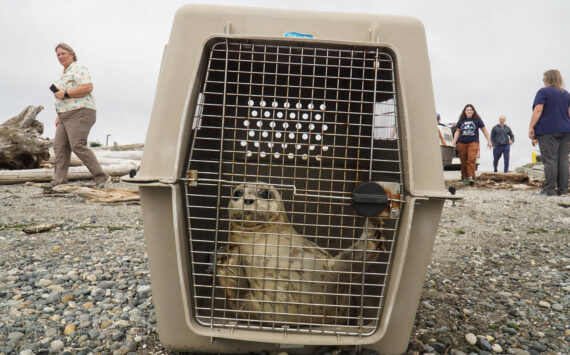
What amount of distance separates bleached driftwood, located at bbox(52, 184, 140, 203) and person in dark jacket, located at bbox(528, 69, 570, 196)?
565 centimetres

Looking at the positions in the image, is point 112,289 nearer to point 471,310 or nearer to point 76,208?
point 471,310

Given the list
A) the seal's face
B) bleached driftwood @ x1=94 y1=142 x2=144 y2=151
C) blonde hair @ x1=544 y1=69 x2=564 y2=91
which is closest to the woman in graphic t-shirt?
blonde hair @ x1=544 y1=69 x2=564 y2=91

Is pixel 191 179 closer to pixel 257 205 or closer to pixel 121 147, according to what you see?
pixel 257 205

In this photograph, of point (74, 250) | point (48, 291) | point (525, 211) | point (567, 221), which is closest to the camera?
point (48, 291)

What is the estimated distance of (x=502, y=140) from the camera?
1015 centimetres

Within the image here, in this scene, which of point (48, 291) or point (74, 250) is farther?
point (74, 250)

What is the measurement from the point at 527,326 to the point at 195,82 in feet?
6.46

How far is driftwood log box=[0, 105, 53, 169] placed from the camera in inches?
303

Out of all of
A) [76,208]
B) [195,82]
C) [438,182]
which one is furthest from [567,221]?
[76,208]

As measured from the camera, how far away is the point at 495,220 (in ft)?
14.7

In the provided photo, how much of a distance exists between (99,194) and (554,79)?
21.5ft

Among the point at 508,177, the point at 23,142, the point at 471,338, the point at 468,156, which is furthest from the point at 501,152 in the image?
the point at 23,142

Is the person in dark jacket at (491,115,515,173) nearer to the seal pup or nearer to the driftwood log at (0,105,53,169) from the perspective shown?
the seal pup

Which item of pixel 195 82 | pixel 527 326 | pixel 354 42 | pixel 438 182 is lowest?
pixel 527 326
